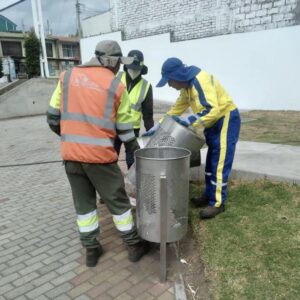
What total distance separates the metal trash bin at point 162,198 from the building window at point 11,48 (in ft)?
170

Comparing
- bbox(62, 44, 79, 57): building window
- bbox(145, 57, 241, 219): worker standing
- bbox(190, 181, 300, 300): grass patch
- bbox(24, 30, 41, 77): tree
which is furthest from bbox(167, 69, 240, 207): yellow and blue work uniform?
bbox(62, 44, 79, 57): building window

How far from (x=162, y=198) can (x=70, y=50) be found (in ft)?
186

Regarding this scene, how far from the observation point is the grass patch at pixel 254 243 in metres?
2.55

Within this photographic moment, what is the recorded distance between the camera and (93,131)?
8.93 feet

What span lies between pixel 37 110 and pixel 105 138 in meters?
14.4

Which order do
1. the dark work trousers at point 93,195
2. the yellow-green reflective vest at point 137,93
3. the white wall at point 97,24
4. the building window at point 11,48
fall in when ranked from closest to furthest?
the dark work trousers at point 93,195 → the yellow-green reflective vest at point 137,93 → the white wall at point 97,24 → the building window at point 11,48

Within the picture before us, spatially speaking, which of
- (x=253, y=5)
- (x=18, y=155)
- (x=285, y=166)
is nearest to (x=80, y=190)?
(x=285, y=166)

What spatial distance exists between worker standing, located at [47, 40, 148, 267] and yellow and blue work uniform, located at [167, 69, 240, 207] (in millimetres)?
725

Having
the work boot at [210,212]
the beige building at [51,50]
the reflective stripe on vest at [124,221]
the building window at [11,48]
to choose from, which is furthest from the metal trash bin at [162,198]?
the building window at [11,48]

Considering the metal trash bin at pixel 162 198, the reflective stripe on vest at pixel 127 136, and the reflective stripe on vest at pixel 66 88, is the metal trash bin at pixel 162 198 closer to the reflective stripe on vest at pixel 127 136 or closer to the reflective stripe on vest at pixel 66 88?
the reflective stripe on vest at pixel 127 136

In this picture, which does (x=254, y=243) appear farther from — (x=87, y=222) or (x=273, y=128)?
(x=273, y=128)

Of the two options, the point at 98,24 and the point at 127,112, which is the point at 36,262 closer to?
the point at 127,112

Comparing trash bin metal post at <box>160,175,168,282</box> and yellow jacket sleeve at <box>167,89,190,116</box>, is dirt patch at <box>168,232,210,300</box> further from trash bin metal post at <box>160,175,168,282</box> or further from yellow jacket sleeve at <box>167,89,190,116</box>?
yellow jacket sleeve at <box>167,89,190,116</box>

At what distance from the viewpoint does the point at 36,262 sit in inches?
125
